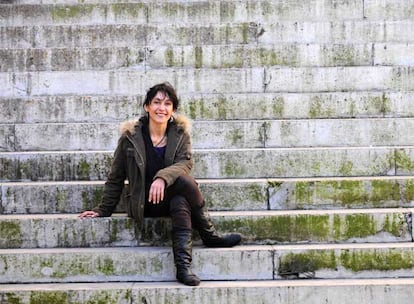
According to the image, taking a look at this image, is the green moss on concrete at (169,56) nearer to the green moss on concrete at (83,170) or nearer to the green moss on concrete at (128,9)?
the green moss on concrete at (128,9)

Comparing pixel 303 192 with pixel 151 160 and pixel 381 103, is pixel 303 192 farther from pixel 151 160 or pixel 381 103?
pixel 381 103

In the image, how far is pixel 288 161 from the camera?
195 inches

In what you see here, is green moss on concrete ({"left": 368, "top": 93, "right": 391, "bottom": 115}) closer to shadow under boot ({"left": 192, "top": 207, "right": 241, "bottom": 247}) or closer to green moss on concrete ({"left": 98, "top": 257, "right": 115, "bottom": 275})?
shadow under boot ({"left": 192, "top": 207, "right": 241, "bottom": 247})

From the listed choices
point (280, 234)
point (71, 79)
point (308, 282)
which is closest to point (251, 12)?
point (71, 79)

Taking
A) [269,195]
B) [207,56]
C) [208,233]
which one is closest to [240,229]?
[208,233]

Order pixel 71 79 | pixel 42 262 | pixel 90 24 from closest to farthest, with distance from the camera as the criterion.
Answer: pixel 42 262 → pixel 71 79 → pixel 90 24

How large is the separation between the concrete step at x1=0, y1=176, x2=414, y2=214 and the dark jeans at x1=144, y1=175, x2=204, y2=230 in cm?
58

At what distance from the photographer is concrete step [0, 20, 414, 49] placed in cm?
715

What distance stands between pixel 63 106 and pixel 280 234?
109 inches

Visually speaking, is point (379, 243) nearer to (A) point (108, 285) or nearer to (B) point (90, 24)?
(A) point (108, 285)

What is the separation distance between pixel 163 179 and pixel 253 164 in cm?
125

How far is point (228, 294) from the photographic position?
12.5ft

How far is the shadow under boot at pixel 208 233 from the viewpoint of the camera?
4066mm

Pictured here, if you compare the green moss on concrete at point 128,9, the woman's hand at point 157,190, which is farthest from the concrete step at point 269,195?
the green moss on concrete at point 128,9
